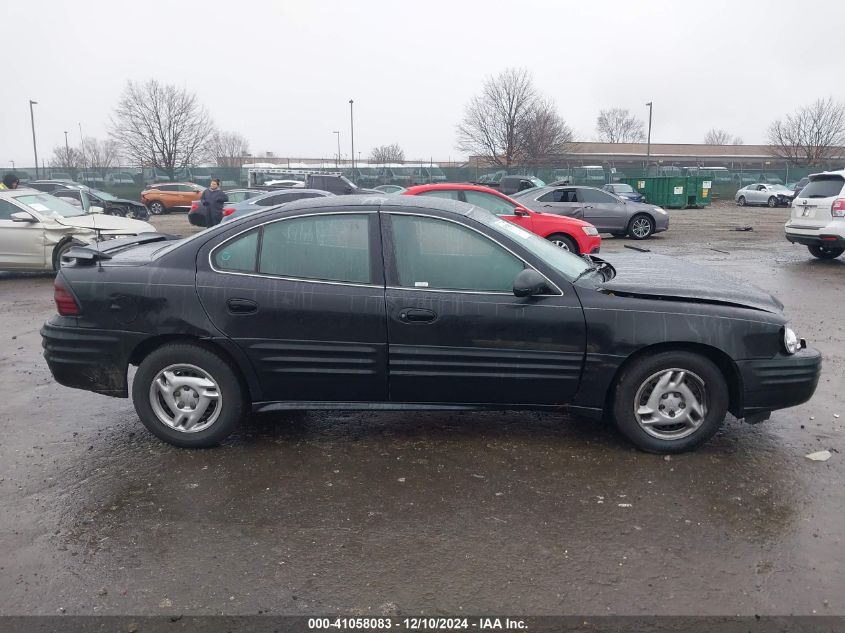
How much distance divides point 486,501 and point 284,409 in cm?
147

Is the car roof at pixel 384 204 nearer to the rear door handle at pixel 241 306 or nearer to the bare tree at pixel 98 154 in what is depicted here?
the rear door handle at pixel 241 306

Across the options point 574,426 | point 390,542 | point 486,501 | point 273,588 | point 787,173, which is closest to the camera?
point 273,588

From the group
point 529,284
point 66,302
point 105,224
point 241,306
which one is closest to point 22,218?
point 105,224

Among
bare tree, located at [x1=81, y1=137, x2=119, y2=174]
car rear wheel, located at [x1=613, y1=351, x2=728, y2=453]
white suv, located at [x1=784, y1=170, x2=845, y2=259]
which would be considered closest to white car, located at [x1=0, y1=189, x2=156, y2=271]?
car rear wheel, located at [x1=613, y1=351, x2=728, y2=453]

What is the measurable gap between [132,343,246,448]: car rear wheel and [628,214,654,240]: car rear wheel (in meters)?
15.4

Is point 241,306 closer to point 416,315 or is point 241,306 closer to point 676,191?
point 416,315

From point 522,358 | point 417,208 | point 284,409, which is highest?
point 417,208

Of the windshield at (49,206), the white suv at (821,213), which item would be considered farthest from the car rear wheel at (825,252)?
the windshield at (49,206)

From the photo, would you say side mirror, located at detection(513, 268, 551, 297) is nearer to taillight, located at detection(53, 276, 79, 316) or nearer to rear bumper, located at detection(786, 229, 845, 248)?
taillight, located at detection(53, 276, 79, 316)

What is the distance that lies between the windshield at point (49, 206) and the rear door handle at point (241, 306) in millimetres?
8710

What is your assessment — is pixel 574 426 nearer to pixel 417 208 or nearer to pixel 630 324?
pixel 630 324

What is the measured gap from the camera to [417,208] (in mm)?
4375

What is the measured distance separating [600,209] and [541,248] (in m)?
13.6

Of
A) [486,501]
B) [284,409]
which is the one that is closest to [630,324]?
[486,501]
